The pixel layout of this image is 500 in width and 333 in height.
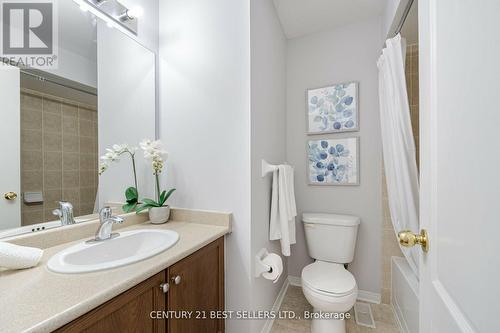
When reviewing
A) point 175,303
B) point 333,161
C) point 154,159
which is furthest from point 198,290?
point 333,161

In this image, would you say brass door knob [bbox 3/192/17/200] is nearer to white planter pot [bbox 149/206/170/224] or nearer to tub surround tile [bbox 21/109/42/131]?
tub surround tile [bbox 21/109/42/131]

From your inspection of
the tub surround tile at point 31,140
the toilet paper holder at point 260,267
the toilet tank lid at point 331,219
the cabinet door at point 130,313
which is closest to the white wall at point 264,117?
the toilet paper holder at point 260,267

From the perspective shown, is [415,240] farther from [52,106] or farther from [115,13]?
[115,13]

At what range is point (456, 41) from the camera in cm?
49

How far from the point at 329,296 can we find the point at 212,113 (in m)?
1.32

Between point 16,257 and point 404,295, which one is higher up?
point 16,257

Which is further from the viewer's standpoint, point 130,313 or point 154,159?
point 154,159

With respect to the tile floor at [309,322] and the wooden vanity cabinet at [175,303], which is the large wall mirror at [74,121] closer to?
the wooden vanity cabinet at [175,303]

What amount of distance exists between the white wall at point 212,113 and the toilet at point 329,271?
466 mm

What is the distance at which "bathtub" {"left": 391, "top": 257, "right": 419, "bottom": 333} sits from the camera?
1.27m

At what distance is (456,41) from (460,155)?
0.26 meters

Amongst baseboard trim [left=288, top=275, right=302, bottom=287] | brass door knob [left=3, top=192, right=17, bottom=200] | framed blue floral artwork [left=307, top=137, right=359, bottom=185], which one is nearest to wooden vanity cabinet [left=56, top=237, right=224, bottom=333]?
brass door knob [left=3, top=192, right=17, bottom=200]

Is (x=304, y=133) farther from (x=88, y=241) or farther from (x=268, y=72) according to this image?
(x=88, y=241)

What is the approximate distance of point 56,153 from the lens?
3.22 ft
